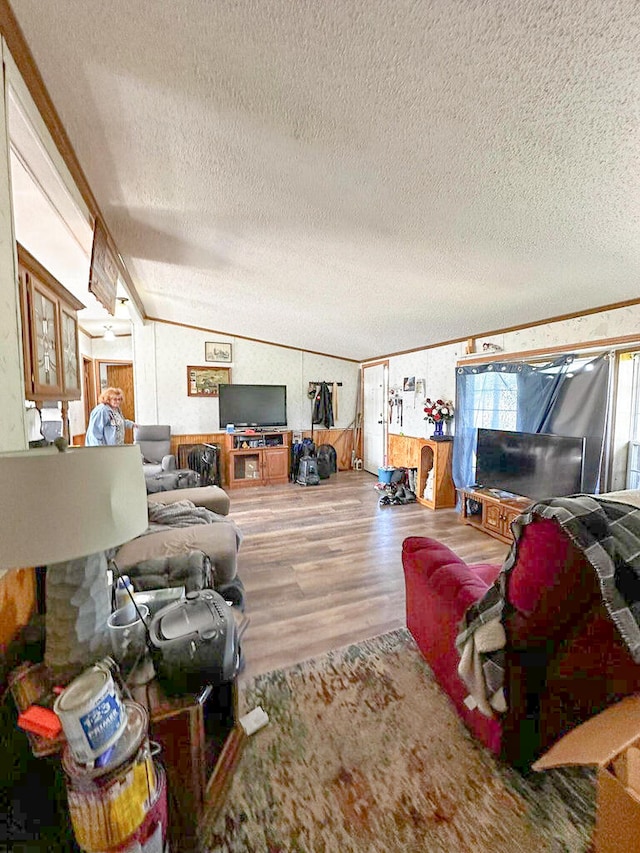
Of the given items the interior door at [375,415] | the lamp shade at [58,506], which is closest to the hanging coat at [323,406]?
the interior door at [375,415]

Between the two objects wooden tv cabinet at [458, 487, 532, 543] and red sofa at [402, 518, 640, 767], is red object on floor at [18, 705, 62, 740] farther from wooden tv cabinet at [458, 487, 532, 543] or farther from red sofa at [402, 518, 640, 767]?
wooden tv cabinet at [458, 487, 532, 543]

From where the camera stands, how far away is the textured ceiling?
970 mm

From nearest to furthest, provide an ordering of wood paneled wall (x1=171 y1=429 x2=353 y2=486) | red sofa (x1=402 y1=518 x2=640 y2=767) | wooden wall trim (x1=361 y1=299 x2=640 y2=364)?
red sofa (x1=402 y1=518 x2=640 y2=767) < wooden wall trim (x1=361 y1=299 x2=640 y2=364) < wood paneled wall (x1=171 y1=429 x2=353 y2=486)

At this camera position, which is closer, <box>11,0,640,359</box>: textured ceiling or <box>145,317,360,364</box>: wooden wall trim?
<box>11,0,640,359</box>: textured ceiling

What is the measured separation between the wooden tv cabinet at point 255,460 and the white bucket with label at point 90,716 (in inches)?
190

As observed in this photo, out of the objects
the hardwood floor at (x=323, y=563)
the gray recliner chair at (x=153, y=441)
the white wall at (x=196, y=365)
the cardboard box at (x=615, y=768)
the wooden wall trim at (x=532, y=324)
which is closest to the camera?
the cardboard box at (x=615, y=768)

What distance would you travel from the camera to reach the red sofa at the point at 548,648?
0.93 meters

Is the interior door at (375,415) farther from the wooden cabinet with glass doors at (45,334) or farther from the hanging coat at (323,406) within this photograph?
the wooden cabinet with glass doors at (45,334)

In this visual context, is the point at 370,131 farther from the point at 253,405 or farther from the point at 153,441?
the point at 153,441

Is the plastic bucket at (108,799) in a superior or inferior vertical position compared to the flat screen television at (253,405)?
inferior

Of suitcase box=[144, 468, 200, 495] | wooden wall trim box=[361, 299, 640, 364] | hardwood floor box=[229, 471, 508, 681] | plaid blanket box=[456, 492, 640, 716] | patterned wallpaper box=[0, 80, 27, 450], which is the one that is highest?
wooden wall trim box=[361, 299, 640, 364]

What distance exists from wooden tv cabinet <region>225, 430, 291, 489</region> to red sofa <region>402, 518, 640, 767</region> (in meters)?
4.49

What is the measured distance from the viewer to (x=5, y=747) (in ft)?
2.60

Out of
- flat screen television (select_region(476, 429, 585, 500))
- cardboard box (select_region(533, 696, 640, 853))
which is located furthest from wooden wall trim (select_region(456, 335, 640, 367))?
cardboard box (select_region(533, 696, 640, 853))
